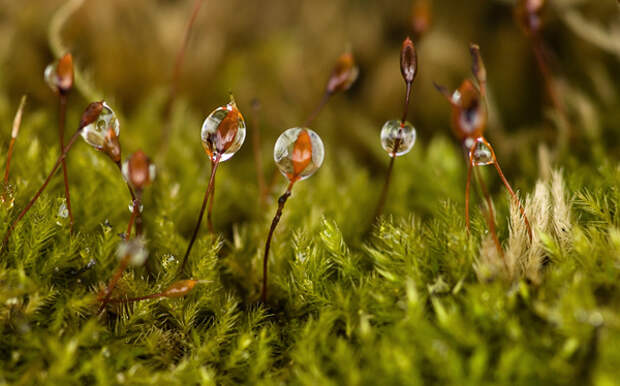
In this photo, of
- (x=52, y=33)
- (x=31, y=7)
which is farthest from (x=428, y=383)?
(x=31, y=7)

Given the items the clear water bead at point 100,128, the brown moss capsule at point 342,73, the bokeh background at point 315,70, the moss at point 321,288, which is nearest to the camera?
the moss at point 321,288

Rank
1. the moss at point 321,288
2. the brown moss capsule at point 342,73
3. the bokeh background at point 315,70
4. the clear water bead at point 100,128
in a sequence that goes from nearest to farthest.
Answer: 1. the moss at point 321,288
2. the clear water bead at point 100,128
3. the brown moss capsule at point 342,73
4. the bokeh background at point 315,70

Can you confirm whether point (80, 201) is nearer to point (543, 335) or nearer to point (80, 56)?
point (80, 56)

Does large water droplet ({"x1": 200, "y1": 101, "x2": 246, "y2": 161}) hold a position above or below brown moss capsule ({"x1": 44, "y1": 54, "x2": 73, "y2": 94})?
below

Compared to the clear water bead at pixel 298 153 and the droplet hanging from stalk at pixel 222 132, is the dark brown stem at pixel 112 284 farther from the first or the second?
the clear water bead at pixel 298 153

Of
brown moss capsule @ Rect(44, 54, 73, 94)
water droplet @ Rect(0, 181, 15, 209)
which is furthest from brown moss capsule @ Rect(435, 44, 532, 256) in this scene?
water droplet @ Rect(0, 181, 15, 209)

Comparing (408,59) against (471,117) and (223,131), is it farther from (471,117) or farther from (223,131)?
(223,131)

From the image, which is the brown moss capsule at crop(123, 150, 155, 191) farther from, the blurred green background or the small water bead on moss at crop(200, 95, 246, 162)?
the blurred green background

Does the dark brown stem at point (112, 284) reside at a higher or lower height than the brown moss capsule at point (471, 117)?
lower

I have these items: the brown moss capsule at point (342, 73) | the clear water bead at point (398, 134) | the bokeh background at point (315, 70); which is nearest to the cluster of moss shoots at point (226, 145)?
the clear water bead at point (398, 134)
